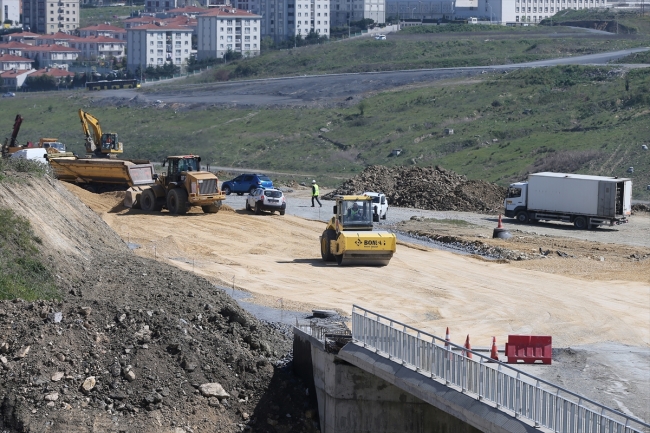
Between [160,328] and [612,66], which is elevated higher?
[612,66]

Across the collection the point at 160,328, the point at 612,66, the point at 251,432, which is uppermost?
the point at 612,66

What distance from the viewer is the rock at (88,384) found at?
20.2m

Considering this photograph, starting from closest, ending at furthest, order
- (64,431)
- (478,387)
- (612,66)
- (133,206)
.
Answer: (478,387) < (64,431) < (133,206) < (612,66)

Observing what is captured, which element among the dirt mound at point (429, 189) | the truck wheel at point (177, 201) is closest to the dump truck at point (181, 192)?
the truck wheel at point (177, 201)

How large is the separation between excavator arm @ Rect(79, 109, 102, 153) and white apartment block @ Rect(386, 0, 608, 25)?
113634 millimetres

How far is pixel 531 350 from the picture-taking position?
74.3ft

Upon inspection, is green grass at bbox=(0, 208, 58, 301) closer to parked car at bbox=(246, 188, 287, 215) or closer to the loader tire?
the loader tire

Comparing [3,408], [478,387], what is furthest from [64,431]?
[478,387]

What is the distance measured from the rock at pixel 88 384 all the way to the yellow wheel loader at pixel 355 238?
14080 millimetres

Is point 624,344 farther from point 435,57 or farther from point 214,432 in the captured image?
point 435,57

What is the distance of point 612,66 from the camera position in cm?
9206

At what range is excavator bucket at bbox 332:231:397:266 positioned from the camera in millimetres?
33594

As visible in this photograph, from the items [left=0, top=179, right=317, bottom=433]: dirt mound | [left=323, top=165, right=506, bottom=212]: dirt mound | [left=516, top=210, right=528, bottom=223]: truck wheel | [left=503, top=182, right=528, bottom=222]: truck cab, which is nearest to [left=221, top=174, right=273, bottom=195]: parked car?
[left=323, top=165, right=506, bottom=212]: dirt mound

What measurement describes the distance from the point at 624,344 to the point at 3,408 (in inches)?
540
